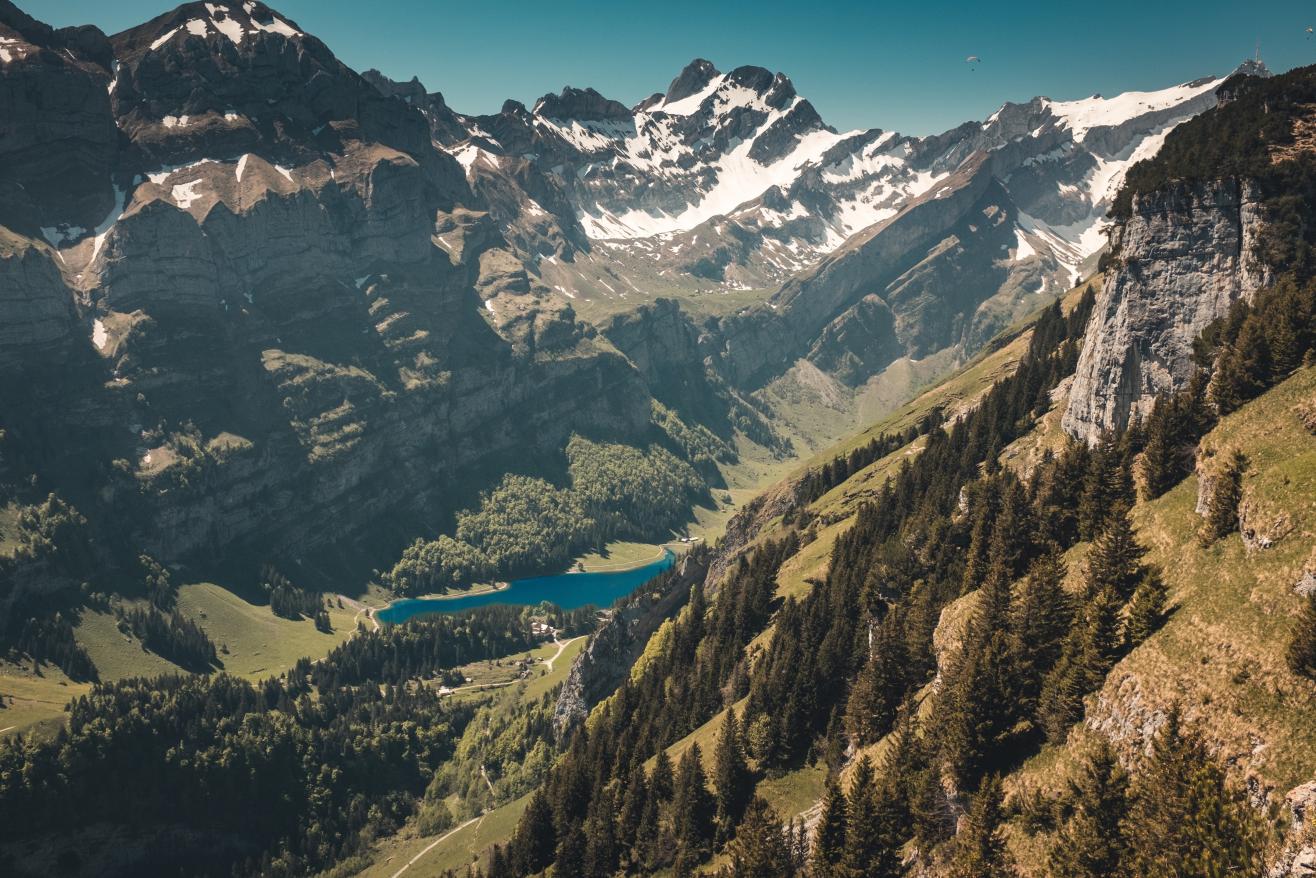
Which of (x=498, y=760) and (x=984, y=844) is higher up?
(x=984, y=844)

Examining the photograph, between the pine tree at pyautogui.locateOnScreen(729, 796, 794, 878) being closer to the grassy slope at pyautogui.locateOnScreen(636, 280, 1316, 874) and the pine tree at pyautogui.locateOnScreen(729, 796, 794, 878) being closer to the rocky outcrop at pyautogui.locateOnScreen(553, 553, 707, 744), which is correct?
the grassy slope at pyautogui.locateOnScreen(636, 280, 1316, 874)

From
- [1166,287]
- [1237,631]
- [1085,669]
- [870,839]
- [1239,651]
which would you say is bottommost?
[870,839]

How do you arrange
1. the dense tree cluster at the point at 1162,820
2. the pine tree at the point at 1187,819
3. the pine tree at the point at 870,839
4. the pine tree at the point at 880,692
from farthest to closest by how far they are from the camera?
1. the pine tree at the point at 880,692
2. the pine tree at the point at 870,839
3. the dense tree cluster at the point at 1162,820
4. the pine tree at the point at 1187,819

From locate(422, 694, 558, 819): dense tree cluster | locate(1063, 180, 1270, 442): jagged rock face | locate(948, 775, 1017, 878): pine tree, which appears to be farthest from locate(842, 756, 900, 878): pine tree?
locate(422, 694, 558, 819): dense tree cluster

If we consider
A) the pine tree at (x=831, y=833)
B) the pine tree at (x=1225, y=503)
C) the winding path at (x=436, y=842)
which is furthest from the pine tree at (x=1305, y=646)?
the winding path at (x=436, y=842)

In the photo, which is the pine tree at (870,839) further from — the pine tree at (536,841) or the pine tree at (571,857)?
the pine tree at (536,841)

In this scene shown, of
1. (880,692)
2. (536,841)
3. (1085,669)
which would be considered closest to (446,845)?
(536,841)

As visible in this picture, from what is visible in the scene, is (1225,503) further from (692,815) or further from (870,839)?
(692,815)

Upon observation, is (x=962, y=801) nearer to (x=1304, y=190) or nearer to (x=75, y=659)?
(x=1304, y=190)
